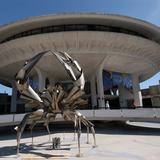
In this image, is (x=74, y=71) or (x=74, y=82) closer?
(x=74, y=82)

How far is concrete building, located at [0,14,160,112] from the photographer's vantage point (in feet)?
79.3

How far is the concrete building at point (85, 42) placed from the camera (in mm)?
24172

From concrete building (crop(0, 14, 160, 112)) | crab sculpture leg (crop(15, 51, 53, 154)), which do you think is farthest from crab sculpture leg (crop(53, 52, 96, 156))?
concrete building (crop(0, 14, 160, 112))

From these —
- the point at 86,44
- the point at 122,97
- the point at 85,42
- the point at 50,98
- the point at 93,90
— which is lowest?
the point at 50,98

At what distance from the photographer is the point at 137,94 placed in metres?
33.1

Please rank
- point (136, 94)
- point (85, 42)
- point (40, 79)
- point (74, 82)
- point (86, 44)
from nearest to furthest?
point (74, 82) → point (85, 42) → point (86, 44) → point (40, 79) → point (136, 94)

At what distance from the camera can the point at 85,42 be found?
24438 mm

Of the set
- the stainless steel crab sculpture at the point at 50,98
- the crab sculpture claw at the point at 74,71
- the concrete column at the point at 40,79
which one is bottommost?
the stainless steel crab sculpture at the point at 50,98

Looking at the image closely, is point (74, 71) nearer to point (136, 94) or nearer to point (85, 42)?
point (85, 42)

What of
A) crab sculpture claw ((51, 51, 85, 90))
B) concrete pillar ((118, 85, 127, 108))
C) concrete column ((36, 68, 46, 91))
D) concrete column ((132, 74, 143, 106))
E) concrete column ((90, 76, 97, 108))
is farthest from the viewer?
concrete pillar ((118, 85, 127, 108))

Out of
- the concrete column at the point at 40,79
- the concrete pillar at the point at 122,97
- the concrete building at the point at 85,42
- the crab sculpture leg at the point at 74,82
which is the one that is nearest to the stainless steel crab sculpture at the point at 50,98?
the crab sculpture leg at the point at 74,82

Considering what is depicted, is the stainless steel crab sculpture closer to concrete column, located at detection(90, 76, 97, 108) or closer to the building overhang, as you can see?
the building overhang

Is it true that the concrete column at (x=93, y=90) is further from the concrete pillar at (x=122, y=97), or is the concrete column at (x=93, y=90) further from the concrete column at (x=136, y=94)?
the concrete column at (x=136, y=94)

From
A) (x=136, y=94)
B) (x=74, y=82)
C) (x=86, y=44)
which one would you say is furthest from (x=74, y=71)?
(x=136, y=94)
